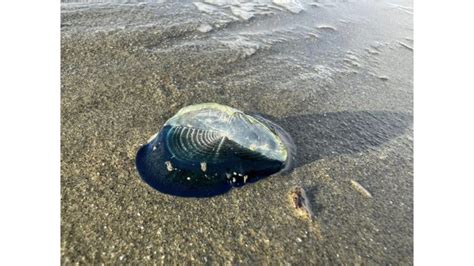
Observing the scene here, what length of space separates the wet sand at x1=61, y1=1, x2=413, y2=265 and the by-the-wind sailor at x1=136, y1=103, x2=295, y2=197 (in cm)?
7

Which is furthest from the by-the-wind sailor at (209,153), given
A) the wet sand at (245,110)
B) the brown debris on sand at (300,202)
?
the brown debris on sand at (300,202)

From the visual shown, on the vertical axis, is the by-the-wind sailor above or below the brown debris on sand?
above

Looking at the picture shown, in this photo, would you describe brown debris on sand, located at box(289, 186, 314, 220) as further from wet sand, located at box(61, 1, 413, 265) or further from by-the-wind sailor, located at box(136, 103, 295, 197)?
by-the-wind sailor, located at box(136, 103, 295, 197)

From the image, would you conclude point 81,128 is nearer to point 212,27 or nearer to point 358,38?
point 212,27

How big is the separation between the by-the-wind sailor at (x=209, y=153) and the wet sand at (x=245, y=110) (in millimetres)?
71

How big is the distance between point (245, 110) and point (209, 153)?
649mm

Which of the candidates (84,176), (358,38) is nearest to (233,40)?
(358,38)

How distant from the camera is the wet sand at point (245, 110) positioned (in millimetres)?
1692

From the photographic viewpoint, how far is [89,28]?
3188mm

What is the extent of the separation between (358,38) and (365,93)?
52.5 inches

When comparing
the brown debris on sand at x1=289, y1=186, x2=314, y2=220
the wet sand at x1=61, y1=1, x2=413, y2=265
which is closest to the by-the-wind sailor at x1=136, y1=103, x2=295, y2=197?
the wet sand at x1=61, y1=1, x2=413, y2=265

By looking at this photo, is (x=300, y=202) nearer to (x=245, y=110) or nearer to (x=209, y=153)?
(x=209, y=153)

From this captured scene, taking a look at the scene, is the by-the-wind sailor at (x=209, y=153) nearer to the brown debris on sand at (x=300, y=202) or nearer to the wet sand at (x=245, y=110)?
the wet sand at (x=245, y=110)

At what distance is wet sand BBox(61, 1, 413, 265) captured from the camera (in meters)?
1.69
